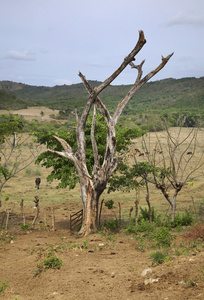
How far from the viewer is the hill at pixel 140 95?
89.6m

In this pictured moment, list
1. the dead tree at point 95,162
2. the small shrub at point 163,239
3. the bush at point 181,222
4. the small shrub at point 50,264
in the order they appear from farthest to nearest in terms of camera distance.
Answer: the bush at point 181,222 < the dead tree at point 95,162 < the small shrub at point 163,239 < the small shrub at point 50,264

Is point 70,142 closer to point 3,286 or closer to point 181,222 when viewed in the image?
point 181,222

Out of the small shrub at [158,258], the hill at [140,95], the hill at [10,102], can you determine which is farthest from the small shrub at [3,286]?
the hill at [10,102]

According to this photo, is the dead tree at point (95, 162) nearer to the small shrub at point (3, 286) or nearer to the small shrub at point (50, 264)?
the small shrub at point (50, 264)

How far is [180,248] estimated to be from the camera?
31.2 ft

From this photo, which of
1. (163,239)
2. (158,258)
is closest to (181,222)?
(163,239)

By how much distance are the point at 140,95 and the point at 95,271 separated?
118521 millimetres

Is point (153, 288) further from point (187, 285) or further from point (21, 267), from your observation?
point (21, 267)

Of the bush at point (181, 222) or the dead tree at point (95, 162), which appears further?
the bush at point (181, 222)

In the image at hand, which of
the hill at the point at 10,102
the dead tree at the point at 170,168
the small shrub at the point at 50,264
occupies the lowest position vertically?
the small shrub at the point at 50,264

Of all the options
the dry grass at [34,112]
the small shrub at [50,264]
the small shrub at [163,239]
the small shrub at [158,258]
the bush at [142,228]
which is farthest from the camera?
the dry grass at [34,112]

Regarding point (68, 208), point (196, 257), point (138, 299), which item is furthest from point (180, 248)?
point (68, 208)

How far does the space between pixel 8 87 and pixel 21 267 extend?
576 ft

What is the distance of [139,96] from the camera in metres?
123
